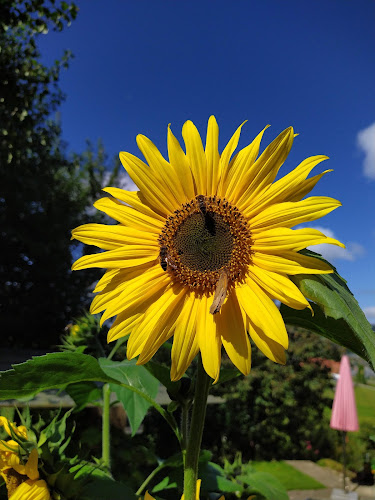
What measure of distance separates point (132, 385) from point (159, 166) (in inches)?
14.0

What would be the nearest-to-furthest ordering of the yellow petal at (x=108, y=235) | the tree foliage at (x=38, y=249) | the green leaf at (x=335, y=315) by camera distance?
1. the green leaf at (x=335, y=315)
2. the yellow petal at (x=108, y=235)
3. the tree foliage at (x=38, y=249)

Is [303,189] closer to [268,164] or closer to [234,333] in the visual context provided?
[268,164]

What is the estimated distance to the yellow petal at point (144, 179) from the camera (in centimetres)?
63

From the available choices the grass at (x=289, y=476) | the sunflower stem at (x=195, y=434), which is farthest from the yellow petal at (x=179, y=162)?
the grass at (x=289, y=476)

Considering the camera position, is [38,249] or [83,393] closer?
[83,393]

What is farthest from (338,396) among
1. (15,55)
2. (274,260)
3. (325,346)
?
(15,55)

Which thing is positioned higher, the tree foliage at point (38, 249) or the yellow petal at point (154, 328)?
the tree foliage at point (38, 249)

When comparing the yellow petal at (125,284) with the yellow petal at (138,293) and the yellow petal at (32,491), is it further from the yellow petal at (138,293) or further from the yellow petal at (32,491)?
the yellow petal at (32,491)

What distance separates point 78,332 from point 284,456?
6.50m

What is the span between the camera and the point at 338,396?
5.91m

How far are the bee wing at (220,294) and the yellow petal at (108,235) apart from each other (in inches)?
6.5

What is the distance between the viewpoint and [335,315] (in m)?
0.43

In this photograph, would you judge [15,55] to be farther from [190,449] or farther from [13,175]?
[190,449]

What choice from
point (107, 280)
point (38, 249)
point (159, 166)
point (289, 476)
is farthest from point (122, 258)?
point (38, 249)
